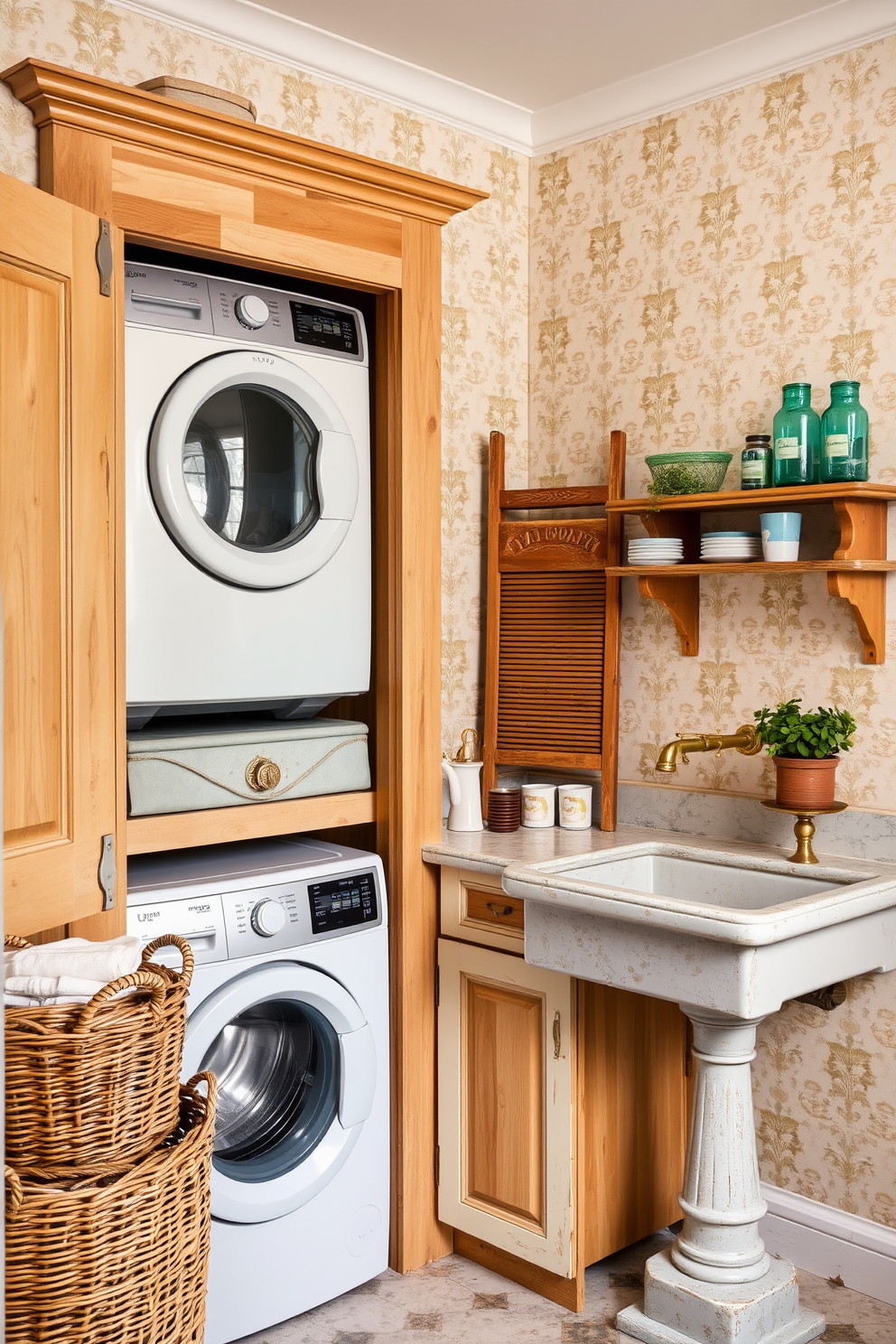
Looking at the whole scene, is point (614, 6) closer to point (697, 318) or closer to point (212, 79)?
point (697, 318)

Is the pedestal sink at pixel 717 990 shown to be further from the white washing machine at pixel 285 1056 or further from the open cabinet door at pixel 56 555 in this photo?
the open cabinet door at pixel 56 555

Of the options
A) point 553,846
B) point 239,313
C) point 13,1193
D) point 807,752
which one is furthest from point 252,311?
point 13,1193

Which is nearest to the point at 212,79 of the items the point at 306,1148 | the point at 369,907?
the point at 369,907

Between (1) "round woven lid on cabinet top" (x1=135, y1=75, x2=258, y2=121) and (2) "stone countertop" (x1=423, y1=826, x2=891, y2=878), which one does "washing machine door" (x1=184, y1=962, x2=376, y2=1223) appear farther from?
(1) "round woven lid on cabinet top" (x1=135, y1=75, x2=258, y2=121)

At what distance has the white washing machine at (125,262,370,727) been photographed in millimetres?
2199

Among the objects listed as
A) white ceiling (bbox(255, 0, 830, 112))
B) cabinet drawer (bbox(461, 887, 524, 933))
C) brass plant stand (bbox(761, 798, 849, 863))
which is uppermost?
white ceiling (bbox(255, 0, 830, 112))

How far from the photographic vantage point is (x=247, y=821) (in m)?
2.40

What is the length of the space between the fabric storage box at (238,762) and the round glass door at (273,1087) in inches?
16.6

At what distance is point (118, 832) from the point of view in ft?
6.53

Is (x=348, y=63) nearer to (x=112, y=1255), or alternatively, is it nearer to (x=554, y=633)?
(x=554, y=633)

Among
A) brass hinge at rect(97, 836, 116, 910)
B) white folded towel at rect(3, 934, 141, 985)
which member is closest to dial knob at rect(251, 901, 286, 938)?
brass hinge at rect(97, 836, 116, 910)

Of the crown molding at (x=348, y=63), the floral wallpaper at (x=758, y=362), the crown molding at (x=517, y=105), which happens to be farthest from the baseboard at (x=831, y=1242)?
the crown molding at (x=348, y=63)

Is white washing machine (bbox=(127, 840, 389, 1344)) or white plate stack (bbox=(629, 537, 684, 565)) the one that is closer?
white washing machine (bbox=(127, 840, 389, 1344))

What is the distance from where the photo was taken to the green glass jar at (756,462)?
249cm
